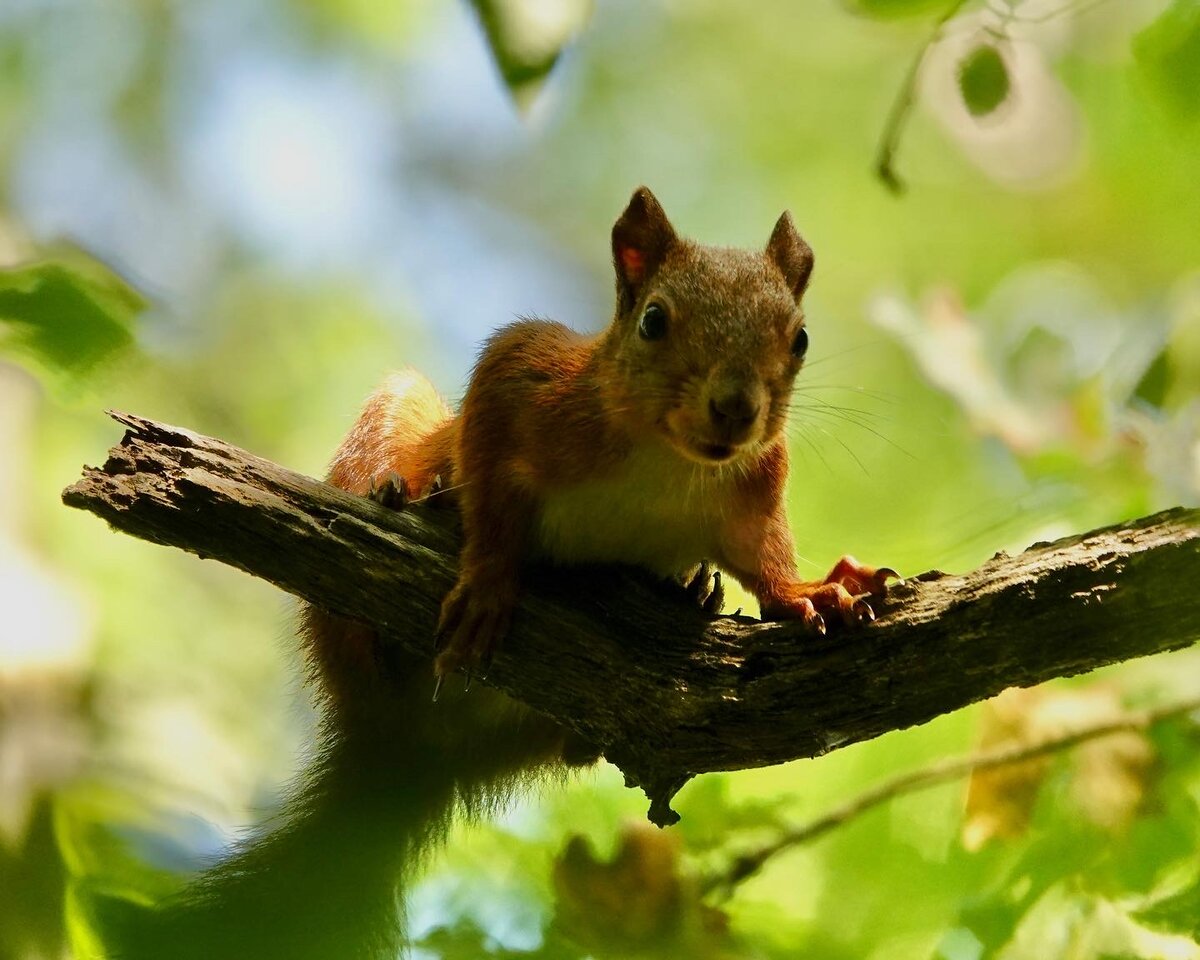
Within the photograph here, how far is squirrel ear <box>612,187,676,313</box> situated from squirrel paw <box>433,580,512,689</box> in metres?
0.93

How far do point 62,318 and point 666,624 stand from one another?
180 cm

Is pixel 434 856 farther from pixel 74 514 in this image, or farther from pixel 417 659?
pixel 74 514

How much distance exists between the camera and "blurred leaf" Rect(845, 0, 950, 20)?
1578mm

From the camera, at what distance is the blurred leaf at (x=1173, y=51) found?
1.14 meters

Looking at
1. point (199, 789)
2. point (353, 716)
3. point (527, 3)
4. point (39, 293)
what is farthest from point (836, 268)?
point (39, 293)

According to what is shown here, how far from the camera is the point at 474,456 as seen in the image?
10.8 ft

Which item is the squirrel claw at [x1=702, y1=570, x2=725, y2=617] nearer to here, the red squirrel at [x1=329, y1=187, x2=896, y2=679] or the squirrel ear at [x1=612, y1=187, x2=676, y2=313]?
the red squirrel at [x1=329, y1=187, x2=896, y2=679]

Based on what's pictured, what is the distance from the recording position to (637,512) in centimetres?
324

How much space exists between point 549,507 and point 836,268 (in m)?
2.83

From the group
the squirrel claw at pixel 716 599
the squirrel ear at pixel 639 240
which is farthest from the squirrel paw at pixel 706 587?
the squirrel ear at pixel 639 240

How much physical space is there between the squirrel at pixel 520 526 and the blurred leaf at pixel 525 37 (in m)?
1.19

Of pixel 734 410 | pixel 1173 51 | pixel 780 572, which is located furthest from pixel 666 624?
pixel 1173 51

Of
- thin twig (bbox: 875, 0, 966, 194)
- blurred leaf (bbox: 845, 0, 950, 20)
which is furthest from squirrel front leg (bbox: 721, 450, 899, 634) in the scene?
blurred leaf (bbox: 845, 0, 950, 20)

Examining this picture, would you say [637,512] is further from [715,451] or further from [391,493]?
[391,493]
